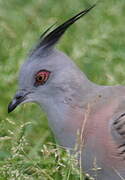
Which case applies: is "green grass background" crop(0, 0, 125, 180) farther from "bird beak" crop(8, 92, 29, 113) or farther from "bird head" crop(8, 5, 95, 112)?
"bird head" crop(8, 5, 95, 112)

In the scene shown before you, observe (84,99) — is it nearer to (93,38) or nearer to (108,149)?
(108,149)

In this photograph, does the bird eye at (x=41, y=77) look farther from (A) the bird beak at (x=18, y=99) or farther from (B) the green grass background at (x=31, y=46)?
(B) the green grass background at (x=31, y=46)

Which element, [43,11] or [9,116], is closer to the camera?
[9,116]

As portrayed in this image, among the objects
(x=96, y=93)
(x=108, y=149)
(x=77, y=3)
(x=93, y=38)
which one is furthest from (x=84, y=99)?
(x=77, y=3)

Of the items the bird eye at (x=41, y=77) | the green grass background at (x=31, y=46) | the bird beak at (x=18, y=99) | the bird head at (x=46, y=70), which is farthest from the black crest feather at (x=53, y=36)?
the green grass background at (x=31, y=46)

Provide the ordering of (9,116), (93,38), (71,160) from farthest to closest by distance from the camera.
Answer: (93,38) → (9,116) → (71,160)

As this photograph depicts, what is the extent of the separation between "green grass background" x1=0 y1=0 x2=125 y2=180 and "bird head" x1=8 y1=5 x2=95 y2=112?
33 centimetres

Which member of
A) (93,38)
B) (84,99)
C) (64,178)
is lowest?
(64,178)

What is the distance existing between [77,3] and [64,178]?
4.15m

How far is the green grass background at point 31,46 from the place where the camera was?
5.72 metres

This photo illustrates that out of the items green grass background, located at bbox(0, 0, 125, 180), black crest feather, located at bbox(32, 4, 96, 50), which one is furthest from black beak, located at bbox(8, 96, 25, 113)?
black crest feather, located at bbox(32, 4, 96, 50)

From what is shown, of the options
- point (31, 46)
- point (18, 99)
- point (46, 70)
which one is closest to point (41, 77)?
point (46, 70)

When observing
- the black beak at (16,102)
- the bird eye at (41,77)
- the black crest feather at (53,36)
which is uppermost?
the black crest feather at (53,36)

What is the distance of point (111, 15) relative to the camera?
8.75 metres
